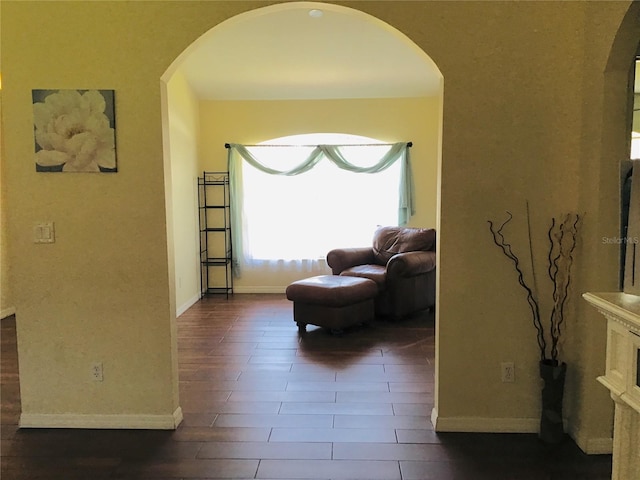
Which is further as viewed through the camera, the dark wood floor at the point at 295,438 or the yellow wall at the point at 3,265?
the yellow wall at the point at 3,265

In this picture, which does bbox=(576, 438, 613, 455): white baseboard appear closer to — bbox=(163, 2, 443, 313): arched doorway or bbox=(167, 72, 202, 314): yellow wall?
bbox=(163, 2, 443, 313): arched doorway

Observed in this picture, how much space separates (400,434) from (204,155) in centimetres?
472

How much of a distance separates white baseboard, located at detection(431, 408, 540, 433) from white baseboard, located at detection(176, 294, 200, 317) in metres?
3.42

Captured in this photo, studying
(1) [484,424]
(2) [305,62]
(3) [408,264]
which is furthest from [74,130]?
(3) [408,264]

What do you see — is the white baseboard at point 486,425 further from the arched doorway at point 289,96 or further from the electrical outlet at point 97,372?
the arched doorway at point 289,96

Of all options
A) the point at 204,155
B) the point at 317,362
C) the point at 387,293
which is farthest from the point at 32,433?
the point at 204,155

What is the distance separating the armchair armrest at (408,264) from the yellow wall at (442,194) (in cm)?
225

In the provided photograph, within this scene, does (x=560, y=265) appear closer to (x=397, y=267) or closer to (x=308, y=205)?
(x=397, y=267)

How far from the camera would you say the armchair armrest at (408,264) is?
482 cm

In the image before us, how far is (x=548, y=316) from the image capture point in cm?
253

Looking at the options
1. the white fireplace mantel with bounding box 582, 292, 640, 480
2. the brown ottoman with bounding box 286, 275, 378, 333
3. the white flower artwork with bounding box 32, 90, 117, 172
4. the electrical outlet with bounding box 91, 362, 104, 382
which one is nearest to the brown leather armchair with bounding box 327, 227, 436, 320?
the brown ottoman with bounding box 286, 275, 378, 333

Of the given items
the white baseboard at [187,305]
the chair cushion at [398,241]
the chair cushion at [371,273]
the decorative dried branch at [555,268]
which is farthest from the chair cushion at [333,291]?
the decorative dried branch at [555,268]

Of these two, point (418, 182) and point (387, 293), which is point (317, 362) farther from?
point (418, 182)

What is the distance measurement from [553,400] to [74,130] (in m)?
2.87
